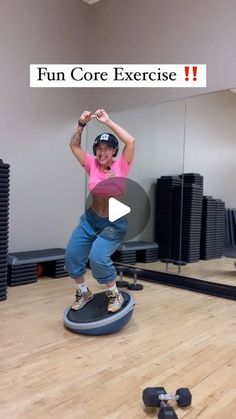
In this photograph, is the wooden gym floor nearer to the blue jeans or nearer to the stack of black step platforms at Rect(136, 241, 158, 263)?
the blue jeans

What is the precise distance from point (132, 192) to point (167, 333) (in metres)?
1.24

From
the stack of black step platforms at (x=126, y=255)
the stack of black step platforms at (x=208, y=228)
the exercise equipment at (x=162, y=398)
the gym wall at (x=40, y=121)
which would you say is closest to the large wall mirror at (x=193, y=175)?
the stack of black step platforms at (x=208, y=228)

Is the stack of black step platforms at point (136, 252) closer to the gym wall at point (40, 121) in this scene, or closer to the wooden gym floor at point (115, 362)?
the gym wall at point (40, 121)

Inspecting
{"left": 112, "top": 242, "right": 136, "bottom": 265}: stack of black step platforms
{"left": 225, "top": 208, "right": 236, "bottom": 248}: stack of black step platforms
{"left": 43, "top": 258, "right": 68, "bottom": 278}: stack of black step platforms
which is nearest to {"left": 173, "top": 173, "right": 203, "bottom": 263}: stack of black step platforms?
{"left": 225, "top": 208, "right": 236, "bottom": 248}: stack of black step platforms

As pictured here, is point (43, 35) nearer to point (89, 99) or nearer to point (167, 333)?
point (89, 99)

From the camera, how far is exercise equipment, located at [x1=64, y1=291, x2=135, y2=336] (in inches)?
86.5

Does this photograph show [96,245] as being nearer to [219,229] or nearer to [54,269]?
[54,269]

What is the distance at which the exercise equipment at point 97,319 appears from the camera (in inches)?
86.5

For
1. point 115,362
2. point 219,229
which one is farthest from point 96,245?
point 219,229

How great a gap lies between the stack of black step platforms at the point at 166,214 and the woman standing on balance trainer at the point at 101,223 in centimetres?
165

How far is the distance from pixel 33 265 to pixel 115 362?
1.85 metres

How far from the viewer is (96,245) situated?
231 cm

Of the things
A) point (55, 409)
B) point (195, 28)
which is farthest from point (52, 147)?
point (55, 409)

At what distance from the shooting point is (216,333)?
7.72 ft
